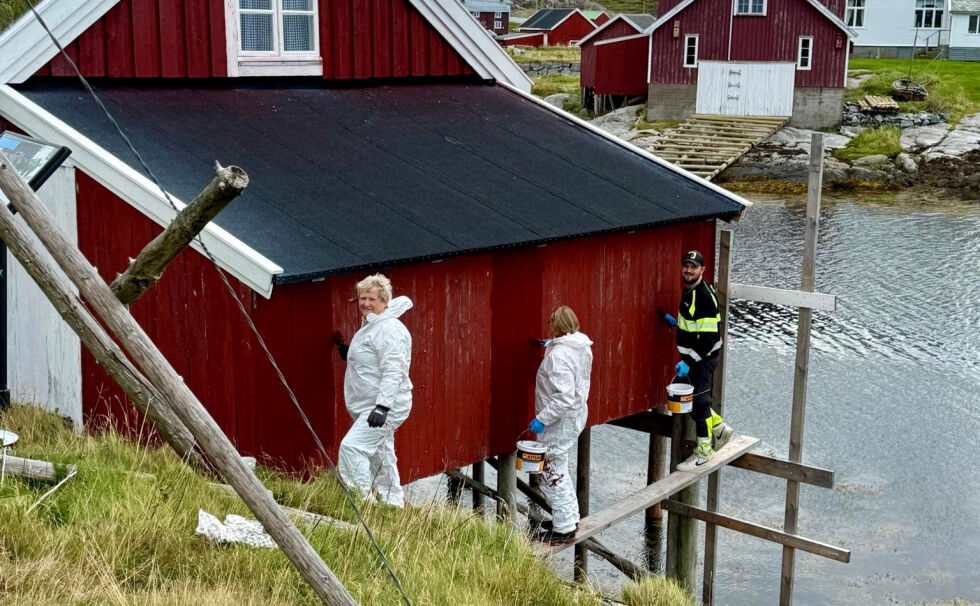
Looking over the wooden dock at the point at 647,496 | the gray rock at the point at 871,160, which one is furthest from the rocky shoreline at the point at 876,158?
the wooden dock at the point at 647,496

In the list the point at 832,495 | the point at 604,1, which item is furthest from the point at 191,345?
the point at 604,1

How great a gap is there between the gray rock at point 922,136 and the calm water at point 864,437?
43.1ft

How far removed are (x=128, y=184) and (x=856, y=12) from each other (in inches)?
2359

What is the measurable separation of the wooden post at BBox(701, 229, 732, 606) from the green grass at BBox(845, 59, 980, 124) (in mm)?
36114

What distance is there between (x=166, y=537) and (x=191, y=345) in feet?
9.13

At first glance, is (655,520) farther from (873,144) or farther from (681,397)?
(873,144)

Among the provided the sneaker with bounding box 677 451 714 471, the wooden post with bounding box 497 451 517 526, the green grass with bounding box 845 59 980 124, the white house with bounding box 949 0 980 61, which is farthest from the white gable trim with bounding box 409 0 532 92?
the white house with bounding box 949 0 980 61

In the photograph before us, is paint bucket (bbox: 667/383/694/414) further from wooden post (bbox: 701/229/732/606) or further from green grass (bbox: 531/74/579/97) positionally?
green grass (bbox: 531/74/579/97)

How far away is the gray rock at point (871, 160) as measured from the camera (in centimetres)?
4359

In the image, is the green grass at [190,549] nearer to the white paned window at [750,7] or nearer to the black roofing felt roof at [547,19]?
the white paned window at [750,7]

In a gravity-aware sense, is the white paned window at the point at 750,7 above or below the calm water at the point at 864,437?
above

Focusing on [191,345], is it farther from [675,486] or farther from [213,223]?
[675,486]

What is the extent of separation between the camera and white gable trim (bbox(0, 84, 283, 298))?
8.55 metres

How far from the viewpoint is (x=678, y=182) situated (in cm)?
1331
